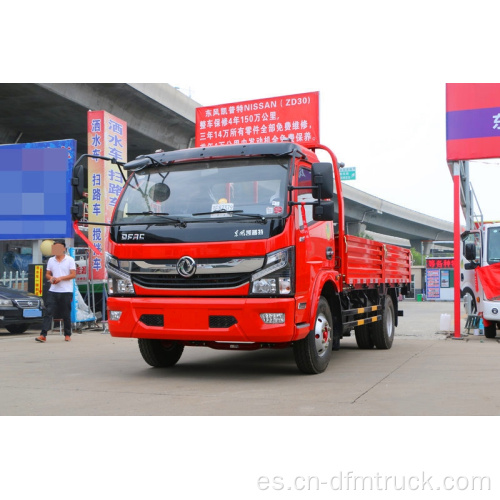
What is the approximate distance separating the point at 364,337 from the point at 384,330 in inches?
14.0

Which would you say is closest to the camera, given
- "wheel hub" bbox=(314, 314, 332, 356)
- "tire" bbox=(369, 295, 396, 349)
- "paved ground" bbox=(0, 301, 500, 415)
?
"paved ground" bbox=(0, 301, 500, 415)

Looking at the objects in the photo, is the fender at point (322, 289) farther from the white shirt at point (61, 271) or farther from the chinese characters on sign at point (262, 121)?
the chinese characters on sign at point (262, 121)

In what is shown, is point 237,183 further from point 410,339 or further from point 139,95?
point 139,95

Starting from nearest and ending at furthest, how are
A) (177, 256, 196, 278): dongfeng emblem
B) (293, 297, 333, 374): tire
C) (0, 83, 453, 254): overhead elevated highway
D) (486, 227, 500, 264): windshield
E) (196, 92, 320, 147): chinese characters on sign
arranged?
(177, 256, 196, 278): dongfeng emblem, (293, 297, 333, 374): tire, (486, 227, 500, 264): windshield, (196, 92, 320, 147): chinese characters on sign, (0, 83, 453, 254): overhead elevated highway

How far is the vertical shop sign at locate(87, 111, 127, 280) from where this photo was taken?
46.0 feet

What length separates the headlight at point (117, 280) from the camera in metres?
6.80

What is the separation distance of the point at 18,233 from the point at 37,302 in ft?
7.50

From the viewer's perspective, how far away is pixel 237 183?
6742mm

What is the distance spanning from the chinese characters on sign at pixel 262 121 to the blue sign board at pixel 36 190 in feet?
14.7

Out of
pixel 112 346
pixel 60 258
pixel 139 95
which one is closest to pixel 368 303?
pixel 112 346

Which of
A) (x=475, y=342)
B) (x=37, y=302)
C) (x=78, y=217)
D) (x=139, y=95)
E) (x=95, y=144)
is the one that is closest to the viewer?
(x=78, y=217)

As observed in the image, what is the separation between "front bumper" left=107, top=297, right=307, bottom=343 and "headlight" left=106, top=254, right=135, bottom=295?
0.11 metres

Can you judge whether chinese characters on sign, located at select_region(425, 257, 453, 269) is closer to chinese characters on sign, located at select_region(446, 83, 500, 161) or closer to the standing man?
chinese characters on sign, located at select_region(446, 83, 500, 161)

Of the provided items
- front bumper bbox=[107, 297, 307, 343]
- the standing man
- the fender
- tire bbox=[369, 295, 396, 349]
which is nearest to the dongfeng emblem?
front bumper bbox=[107, 297, 307, 343]
